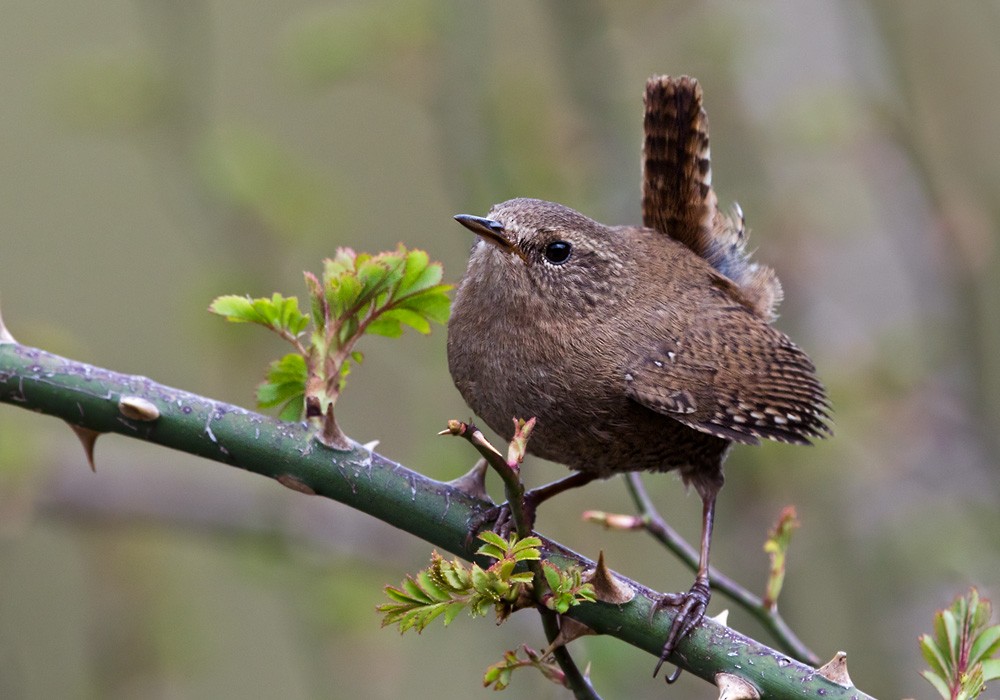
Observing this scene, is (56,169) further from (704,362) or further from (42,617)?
(704,362)

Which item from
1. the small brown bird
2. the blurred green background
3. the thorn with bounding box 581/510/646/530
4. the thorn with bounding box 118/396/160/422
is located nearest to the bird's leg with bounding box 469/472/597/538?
the small brown bird

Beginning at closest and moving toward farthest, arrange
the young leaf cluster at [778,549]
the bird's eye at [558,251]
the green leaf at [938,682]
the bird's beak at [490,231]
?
the green leaf at [938,682] → the young leaf cluster at [778,549] → the bird's beak at [490,231] → the bird's eye at [558,251]

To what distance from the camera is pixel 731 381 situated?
2.66 metres

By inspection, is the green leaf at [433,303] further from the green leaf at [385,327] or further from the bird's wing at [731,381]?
the bird's wing at [731,381]

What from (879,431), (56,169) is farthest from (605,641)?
(56,169)

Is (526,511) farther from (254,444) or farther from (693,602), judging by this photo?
(254,444)

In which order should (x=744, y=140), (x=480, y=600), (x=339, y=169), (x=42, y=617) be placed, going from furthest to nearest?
(x=339, y=169), (x=744, y=140), (x=42, y=617), (x=480, y=600)

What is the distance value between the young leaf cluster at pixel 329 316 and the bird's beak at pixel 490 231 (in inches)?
21.6

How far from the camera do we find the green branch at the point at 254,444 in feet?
6.12

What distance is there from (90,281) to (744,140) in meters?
3.95

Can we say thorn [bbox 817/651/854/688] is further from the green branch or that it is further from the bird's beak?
the bird's beak

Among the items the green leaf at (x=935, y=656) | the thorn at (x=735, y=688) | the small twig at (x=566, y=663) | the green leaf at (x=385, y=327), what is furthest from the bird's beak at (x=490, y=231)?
the green leaf at (x=935, y=656)

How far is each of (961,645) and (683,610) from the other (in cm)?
48

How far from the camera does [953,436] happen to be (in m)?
4.65
